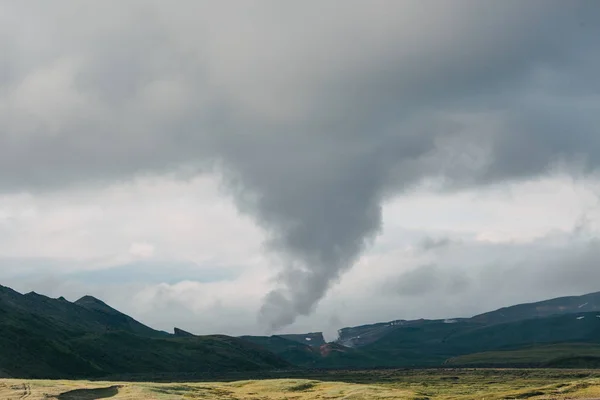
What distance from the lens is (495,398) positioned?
493 ft

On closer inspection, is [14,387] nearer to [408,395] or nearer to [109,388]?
[109,388]

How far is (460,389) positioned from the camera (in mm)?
195125

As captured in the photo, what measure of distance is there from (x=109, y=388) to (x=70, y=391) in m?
9.84

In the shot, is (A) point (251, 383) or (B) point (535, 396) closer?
(B) point (535, 396)

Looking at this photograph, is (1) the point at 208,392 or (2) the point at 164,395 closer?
(2) the point at 164,395

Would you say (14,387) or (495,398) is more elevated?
(14,387)

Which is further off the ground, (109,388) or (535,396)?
(109,388)

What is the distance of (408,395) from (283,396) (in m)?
27.0

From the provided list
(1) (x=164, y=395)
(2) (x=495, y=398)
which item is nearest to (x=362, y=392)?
(2) (x=495, y=398)

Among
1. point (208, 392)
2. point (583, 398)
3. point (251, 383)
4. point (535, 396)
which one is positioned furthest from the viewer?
point (251, 383)

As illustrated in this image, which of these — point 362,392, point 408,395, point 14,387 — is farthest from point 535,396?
point 14,387

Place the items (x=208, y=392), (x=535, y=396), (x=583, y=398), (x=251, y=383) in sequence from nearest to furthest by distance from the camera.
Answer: (x=583, y=398), (x=535, y=396), (x=208, y=392), (x=251, y=383)

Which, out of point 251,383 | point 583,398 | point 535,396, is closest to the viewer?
point 583,398

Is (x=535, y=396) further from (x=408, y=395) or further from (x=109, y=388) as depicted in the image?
(x=109, y=388)
